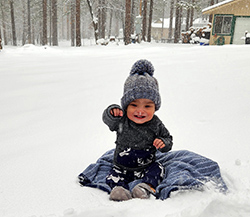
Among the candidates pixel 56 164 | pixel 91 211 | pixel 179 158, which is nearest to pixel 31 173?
pixel 56 164

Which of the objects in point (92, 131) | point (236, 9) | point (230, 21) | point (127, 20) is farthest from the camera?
point (230, 21)

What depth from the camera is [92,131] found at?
2.80m

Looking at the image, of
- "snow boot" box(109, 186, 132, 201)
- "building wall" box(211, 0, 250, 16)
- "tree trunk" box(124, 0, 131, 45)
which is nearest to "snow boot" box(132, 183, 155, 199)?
"snow boot" box(109, 186, 132, 201)

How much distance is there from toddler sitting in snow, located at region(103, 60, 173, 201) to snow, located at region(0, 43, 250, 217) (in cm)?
24

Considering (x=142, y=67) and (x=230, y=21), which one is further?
(x=230, y=21)

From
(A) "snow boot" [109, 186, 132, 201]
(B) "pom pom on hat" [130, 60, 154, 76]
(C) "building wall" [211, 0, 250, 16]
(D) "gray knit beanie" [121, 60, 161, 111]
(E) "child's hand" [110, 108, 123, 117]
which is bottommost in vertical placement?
(A) "snow boot" [109, 186, 132, 201]

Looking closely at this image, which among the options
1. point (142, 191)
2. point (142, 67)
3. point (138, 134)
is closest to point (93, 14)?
point (142, 67)

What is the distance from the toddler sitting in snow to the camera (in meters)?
1.84

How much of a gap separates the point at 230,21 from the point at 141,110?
16.8 meters

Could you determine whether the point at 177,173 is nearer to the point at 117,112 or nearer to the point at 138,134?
the point at 138,134

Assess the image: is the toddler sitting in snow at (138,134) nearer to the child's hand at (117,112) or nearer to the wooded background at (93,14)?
the child's hand at (117,112)

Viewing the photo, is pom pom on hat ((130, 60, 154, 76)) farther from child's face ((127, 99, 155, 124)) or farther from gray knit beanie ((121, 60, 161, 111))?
child's face ((127, 99, 155, 124))

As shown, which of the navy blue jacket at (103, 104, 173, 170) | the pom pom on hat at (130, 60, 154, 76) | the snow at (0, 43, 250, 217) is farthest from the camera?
the pom pom on hat at (130, 60, 154, 76)

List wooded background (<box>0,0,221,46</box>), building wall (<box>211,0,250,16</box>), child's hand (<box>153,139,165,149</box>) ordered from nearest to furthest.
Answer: child's hand (<box>153,139,165,149</box>) → building wall (<box>211,0,250,16</box>) → wooded background (<box>0,0,221,46</box>)
